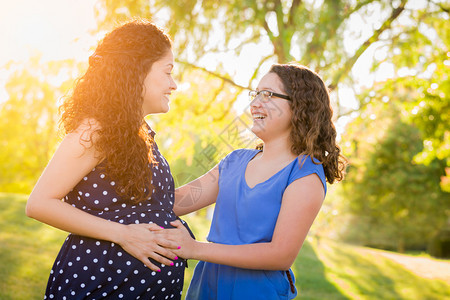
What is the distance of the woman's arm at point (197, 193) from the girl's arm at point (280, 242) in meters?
0.46

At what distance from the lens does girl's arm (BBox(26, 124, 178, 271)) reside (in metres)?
1.74

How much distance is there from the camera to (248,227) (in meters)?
2.05

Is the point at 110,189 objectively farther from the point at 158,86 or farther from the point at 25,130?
the point at 25,130

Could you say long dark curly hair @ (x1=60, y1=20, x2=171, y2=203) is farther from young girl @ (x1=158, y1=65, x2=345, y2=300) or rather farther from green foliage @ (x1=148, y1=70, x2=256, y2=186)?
green foliage @ (x1=148, y1=70, x2=256, y2=186)

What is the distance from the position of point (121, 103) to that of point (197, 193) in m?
0.74

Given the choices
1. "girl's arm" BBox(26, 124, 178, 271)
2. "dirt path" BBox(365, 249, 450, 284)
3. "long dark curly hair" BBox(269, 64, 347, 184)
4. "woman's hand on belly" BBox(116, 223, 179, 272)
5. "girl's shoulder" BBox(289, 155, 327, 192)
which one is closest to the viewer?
"girl's arm" BBox(26, 124, 178, 271)

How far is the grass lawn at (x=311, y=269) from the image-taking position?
219 inches

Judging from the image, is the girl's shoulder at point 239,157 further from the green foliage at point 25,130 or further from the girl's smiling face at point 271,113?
the green foliage at point 25,130

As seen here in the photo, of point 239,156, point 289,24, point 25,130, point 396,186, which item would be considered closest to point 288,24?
point 289,24

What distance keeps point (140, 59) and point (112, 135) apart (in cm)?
42

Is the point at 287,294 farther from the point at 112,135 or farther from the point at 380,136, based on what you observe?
the point at 380,136

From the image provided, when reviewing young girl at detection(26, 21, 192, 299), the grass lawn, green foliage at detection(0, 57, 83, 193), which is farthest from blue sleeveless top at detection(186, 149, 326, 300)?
green foliage at detection(0, 57, 83, 193)

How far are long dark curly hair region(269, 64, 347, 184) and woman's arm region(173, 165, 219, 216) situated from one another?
530mm

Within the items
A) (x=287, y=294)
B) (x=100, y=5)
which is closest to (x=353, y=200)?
(x=100, y=5)
